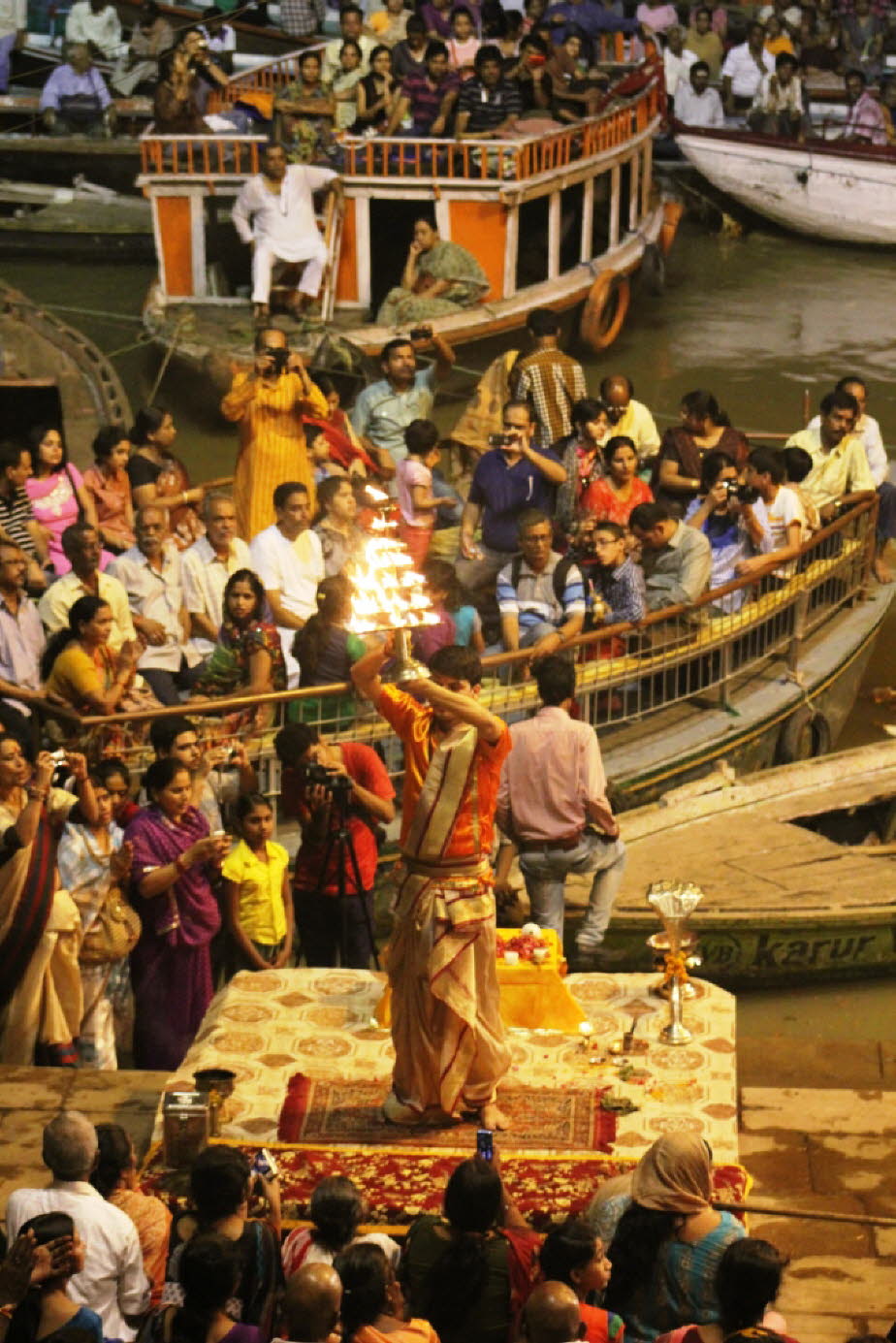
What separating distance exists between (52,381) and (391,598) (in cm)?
660

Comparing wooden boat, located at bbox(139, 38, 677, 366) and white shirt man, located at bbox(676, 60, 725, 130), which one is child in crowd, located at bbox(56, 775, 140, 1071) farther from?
white shirt man, located at bbox(676, 60, 725, 130)

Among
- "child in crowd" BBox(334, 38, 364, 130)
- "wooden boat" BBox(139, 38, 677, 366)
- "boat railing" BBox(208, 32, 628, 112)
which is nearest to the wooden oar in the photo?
"wooden boat" BBox(139, 38, 677, 366)

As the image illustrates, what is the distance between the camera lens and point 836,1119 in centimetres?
862

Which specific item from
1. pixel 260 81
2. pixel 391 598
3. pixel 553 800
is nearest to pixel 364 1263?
pixel 391 598

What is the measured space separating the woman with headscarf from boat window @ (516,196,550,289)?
14.0 meters

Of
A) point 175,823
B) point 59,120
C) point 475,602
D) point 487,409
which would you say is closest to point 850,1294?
point 175,823

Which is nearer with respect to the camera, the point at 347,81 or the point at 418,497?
the point at 418,497

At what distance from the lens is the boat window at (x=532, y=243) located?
2044 centimetres

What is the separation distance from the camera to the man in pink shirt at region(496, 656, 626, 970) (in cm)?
948

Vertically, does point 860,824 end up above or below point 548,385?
below

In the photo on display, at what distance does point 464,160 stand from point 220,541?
8.35 meters

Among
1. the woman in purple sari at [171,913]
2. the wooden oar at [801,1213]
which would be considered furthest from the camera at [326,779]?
the wooden oar at [801,1213]

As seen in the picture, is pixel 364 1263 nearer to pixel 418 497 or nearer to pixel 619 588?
pixel 619 588

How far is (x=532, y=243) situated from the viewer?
20641mm
